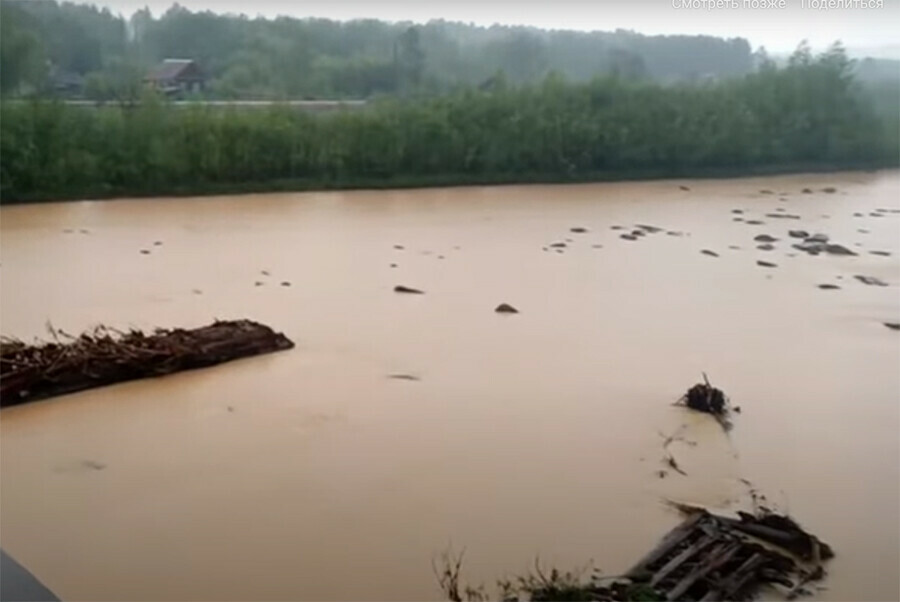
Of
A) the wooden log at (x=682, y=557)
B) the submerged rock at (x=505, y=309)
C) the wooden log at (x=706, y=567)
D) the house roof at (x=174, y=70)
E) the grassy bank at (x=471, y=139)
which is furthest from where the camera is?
the submerged rock at (x=505, y=309)

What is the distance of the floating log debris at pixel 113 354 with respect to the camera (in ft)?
11.3

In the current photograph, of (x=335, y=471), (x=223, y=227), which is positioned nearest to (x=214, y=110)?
(x=223, y=227)

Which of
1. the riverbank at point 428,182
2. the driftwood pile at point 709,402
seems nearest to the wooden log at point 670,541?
the driftwood pile at point 709,402

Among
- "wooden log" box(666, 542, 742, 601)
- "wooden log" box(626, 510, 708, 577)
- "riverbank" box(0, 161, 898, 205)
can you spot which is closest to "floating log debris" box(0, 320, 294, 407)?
"riverbank" box(0, 161, 898, 205)

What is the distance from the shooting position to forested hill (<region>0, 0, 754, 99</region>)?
3.38 meters

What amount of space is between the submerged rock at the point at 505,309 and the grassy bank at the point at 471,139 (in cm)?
110

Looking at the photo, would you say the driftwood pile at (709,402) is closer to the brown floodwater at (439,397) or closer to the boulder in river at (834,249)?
the brown floodwater at (439,397)

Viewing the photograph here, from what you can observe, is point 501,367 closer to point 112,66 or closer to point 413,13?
point 413,13

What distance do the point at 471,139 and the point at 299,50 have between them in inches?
137

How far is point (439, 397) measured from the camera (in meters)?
3.66

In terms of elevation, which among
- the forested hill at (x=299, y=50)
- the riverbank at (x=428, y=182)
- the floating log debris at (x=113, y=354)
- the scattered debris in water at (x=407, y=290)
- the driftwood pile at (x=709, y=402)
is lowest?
the scattered debris in water at (x=407, y=290)

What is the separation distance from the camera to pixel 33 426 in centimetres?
328

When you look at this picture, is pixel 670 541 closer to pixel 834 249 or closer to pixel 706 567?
pixel 706 567

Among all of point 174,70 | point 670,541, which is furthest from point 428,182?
point 670,541
